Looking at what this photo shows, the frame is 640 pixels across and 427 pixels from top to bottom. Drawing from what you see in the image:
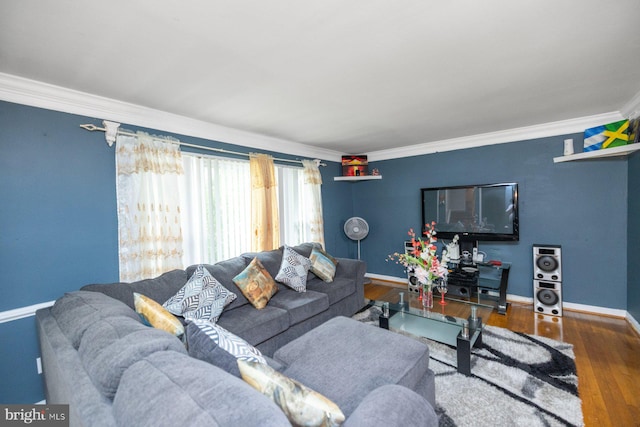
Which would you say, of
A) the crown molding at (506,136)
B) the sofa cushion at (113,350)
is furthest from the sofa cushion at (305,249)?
the sofa cushion at (113,350)

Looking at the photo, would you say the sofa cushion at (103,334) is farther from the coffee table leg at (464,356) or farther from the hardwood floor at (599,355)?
the hardwood floor at (599,355)

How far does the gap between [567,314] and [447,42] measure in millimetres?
3804

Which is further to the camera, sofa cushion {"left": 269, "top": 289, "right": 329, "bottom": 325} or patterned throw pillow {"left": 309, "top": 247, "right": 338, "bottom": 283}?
patterned throw pillow {"left": 309, "top": 247, "right": 338, "bottom": 283}

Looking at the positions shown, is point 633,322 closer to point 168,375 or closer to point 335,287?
point 335,287

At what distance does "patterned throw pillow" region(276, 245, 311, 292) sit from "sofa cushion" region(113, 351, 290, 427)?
7.07 feet

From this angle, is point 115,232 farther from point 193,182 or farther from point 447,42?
point 447,42

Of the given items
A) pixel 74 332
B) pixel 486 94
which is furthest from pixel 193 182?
pixel 486 94

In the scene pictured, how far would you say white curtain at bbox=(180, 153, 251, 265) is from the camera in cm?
309

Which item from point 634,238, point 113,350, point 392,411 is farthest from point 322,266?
point 634,238

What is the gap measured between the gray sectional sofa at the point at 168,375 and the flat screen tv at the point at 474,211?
9.37 feet

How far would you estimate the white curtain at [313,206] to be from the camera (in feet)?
14.9

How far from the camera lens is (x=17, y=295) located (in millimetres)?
2023

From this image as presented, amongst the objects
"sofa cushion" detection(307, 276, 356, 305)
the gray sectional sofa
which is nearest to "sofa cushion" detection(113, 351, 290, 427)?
the gray sectional sofa

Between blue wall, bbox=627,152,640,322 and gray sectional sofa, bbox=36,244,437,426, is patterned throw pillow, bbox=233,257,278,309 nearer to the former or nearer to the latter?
gray sectional sofa, bbox=36,244,437,426
